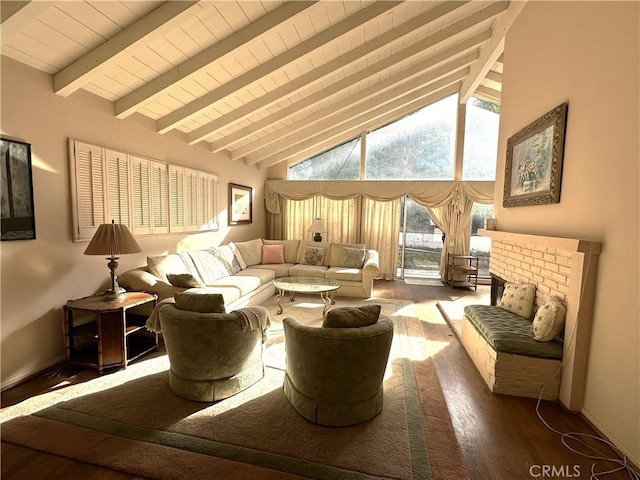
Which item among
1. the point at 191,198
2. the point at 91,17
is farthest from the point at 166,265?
the point at 91,17

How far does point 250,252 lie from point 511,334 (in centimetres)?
422

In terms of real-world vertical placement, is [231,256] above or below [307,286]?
above

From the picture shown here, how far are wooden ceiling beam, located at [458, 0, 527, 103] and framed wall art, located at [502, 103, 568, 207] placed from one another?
5.00 ft

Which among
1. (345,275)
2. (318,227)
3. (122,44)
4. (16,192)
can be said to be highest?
(122,44)

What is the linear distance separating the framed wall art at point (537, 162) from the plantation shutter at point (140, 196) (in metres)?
4.16

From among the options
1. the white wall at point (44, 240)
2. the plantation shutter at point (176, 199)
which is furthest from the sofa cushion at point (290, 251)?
the white wall at point (44, 240)

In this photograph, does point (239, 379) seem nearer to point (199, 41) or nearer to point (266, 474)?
point (266, 474)

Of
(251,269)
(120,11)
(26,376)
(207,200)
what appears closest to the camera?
(120,11)

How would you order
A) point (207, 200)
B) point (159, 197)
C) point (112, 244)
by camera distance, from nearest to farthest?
point (112, 244), point (159, 197), point (207, 200)

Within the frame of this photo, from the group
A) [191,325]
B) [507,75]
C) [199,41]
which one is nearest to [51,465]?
[191,325]

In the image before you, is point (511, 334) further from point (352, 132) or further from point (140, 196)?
point (352, 132)

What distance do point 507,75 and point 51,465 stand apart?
5.38 meters

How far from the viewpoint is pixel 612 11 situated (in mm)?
2033

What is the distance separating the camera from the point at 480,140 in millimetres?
6238
